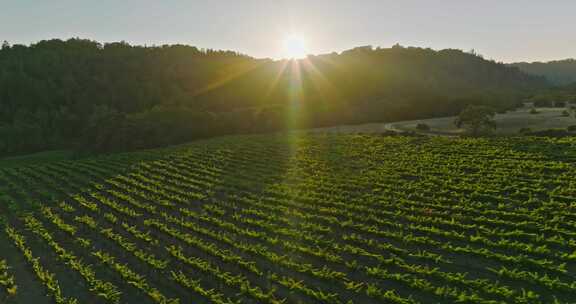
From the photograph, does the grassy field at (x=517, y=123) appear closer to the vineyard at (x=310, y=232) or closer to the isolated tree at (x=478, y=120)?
the isolated tree at (x=478, y=120)

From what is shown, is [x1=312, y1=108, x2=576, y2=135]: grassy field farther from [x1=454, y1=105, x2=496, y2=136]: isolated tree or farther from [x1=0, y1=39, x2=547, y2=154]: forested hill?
[x1=0, y1=39, x2=547, y2=154]: forested hill

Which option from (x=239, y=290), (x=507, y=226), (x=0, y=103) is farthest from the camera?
(x=0, y=103)

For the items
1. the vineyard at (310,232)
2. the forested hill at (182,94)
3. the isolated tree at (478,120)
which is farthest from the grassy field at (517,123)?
the forested hill at (182,94)

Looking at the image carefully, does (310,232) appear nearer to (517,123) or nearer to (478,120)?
(478,120)

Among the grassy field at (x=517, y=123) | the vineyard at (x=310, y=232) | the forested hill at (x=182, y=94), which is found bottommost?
the vineyard at (x=310, y=232)

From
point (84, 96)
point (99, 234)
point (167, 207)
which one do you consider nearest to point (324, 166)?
point (167, 207)

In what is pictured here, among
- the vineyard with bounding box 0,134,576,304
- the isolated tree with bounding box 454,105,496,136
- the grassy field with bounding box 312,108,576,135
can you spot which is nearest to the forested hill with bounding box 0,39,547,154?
the grassy field with bounding box 312,108,576,135

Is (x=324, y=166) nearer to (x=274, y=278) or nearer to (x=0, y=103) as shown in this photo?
(x=274, y=278)
